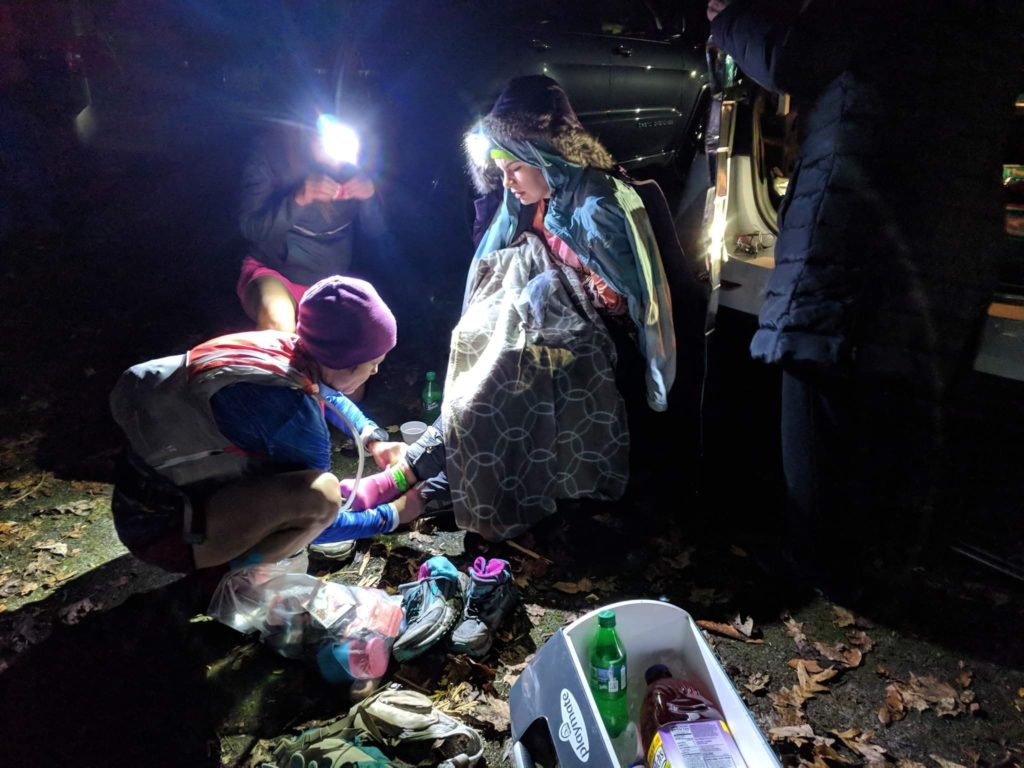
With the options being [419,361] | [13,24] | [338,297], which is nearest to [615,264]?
→ [338,297]

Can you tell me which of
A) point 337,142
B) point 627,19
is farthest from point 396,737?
point 627,19

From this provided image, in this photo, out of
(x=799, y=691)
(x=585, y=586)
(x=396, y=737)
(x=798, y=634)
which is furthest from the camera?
(x=585, y=586)

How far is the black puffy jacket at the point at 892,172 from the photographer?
1711 millimetres

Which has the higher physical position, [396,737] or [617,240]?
[617,240]

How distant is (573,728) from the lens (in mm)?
1761

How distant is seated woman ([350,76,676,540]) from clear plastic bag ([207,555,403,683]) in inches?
27.1

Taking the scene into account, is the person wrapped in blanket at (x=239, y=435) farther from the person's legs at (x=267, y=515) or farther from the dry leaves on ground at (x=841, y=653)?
the dry leaves on ground at (x=841, y=653)

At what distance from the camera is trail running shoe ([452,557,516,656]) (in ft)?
8.34

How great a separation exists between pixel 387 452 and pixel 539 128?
1922 mm

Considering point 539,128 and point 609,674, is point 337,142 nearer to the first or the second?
point 539,128

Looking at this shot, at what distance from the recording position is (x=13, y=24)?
17.0 ft

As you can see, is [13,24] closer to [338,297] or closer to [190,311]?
[190,311]

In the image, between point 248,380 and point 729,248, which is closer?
point 248,380

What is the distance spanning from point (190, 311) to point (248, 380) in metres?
4.14
